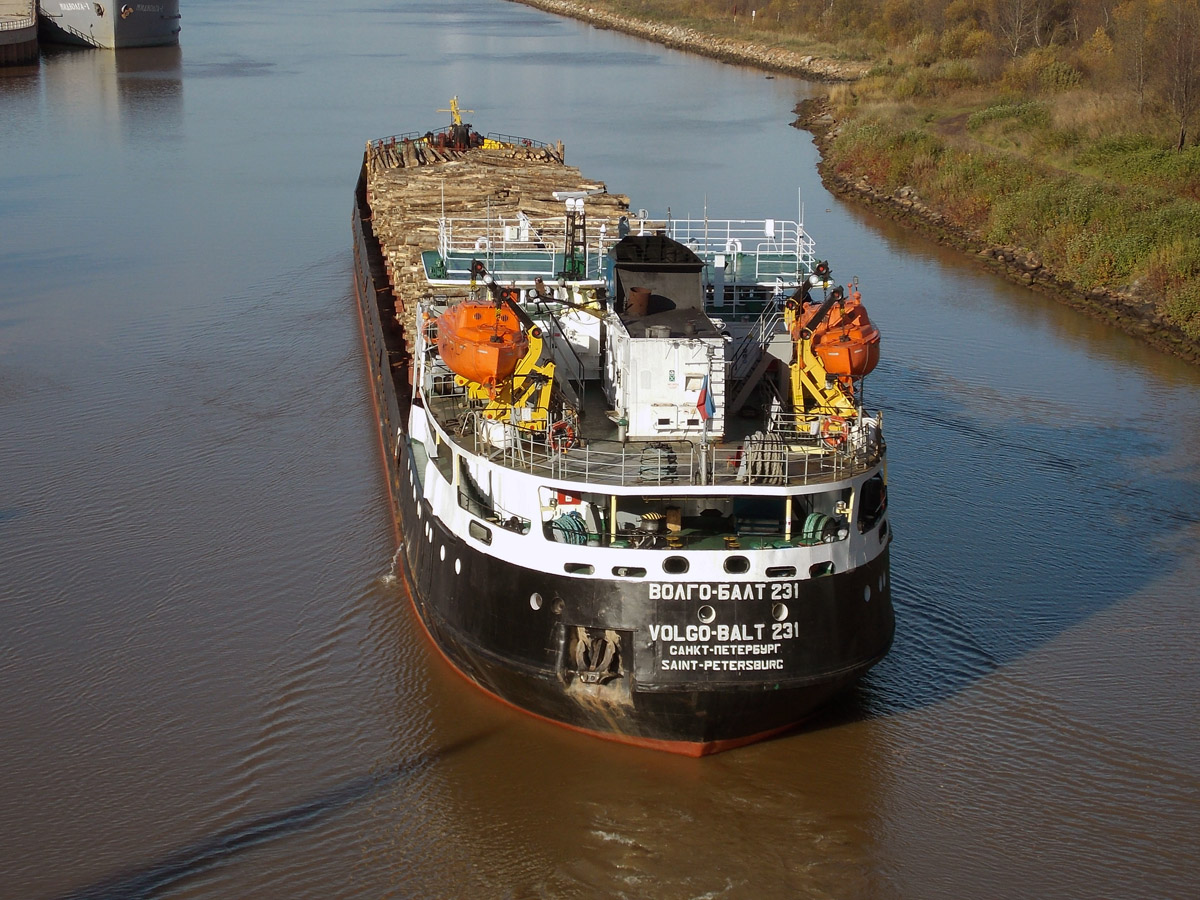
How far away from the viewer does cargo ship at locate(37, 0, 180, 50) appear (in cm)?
9625

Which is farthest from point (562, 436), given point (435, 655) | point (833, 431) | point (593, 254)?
point (593, 254)

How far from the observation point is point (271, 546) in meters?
25.0

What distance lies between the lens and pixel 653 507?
18297mm

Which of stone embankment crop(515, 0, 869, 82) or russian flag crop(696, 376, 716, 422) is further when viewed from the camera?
stone embankment crop(515, 0, 869, 82)

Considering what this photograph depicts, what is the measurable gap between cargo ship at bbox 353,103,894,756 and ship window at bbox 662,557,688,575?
2 cm

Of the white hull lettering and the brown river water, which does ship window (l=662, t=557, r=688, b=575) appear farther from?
the brown river water

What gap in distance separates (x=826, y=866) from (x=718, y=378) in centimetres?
648

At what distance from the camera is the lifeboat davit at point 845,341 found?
19.2m

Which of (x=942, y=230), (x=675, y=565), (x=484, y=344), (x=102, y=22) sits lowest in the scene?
(x=675, y=565)

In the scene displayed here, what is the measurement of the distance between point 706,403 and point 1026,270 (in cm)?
2934

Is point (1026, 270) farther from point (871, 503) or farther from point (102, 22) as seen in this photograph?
point (102, 22)

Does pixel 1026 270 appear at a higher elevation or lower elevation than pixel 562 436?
lower

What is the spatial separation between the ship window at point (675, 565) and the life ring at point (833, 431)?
8.92 feet

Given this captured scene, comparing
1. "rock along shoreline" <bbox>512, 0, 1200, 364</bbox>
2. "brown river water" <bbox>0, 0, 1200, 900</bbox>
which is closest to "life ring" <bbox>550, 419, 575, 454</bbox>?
"brown river water" <bbox>0, 0, 1200, 900</bbox>
